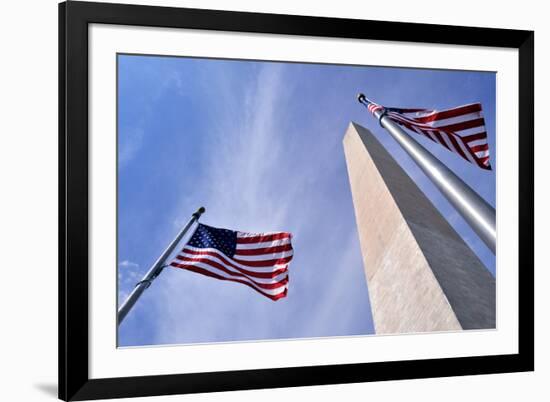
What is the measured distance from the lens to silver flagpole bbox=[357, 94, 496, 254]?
5.87 m

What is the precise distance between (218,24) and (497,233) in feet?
8.87

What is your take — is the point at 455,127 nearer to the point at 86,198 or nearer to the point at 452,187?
the point at 452,187

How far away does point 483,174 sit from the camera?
6000mm

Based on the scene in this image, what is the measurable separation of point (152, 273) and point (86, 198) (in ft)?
2.63

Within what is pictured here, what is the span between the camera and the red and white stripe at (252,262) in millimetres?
5824

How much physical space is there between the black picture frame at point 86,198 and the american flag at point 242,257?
904mm

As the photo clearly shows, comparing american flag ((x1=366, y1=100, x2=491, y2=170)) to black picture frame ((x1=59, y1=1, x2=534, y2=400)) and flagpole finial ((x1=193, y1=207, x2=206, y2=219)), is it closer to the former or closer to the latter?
black picture frame ((x1=59, y1=1, x2=534, y2=400))

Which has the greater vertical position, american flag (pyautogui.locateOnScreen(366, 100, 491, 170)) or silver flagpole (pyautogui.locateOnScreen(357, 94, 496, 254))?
american flag (pyautogui.locateOnScreen(366, 100, 491, 170))

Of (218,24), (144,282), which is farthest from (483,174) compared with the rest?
(144,282)

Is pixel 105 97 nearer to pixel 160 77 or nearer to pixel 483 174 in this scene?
pixel 160 77

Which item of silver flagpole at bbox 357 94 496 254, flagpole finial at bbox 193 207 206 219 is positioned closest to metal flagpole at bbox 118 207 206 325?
flagpole finial at bbox 193 207 206 219

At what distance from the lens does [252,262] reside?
6031 millimetres

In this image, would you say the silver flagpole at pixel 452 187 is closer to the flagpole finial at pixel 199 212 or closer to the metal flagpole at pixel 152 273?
the flagpole finial at pixel 199 212

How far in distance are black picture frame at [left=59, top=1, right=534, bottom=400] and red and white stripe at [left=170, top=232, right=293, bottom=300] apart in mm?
887
